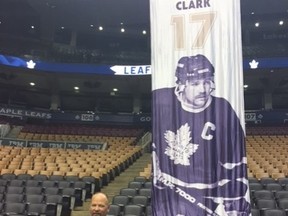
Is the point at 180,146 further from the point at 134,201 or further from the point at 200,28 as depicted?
the point at 134,201

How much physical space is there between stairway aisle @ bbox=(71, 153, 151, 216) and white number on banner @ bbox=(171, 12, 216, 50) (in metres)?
5.13

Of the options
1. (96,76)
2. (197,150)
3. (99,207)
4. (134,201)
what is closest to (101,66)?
(96,76)

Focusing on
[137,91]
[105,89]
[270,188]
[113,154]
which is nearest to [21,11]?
[105,89]

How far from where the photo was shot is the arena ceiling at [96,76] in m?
21.2

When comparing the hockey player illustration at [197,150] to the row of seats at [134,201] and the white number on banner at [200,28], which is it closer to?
the white number on banner at [200,28]

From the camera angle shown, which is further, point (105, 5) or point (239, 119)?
point (105, 5)

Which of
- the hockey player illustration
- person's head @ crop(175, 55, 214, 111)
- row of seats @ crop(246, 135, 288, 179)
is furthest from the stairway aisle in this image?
person's head @ crop(175, 55, 214, 111)

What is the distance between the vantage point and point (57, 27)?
81.1ft

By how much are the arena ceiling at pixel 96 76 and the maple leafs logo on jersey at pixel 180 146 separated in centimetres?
1700

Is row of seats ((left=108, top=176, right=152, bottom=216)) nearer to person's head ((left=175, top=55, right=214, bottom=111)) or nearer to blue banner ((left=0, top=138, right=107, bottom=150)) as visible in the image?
person's head ((left=175, top=55, right=214, bottom=111))

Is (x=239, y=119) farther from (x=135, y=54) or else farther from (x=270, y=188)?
(x=135, y=54)

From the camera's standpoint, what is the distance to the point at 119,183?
1056 cm

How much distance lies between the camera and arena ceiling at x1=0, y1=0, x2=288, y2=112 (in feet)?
69.7

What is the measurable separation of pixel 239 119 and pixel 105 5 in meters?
19.7
